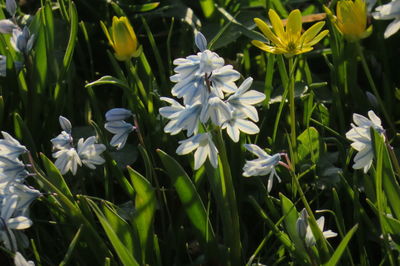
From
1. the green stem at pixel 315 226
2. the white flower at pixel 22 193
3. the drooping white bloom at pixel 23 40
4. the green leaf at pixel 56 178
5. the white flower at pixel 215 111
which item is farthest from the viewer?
the drooping white bloom at pixel 23 40

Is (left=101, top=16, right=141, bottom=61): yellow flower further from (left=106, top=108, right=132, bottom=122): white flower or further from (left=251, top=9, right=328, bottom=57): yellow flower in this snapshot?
(left=251, top=9, right=328, bottom=57): yellow flower

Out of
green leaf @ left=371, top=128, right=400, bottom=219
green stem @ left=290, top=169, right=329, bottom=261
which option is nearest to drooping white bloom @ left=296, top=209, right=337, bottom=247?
green stem @ left=290, top=169, right=329, bottom=261

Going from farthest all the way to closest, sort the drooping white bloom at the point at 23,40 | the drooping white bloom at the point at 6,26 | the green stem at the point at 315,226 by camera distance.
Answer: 1. the drooping white bloom at the point at 6,26
2. the drooping white bloom at the point at 23,40
3. the green stem at the point at 315,226

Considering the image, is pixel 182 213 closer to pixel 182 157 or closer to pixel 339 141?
pixel 182 157

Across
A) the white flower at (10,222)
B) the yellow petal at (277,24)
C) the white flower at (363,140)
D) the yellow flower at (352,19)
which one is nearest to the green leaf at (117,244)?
the white flower at (10,222)

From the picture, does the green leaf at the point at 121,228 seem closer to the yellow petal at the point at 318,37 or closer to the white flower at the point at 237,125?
the white flower at the point at 237,125

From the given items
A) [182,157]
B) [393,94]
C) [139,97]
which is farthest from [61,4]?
[393,94]
